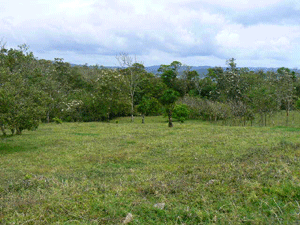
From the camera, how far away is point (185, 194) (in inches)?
207

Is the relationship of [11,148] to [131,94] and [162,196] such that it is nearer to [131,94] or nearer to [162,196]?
[162,196]

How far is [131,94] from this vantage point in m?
36.0

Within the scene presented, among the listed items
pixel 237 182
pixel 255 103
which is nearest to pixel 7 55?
pixel 237 182

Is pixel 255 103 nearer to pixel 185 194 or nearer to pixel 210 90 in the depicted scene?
pixel 210 90

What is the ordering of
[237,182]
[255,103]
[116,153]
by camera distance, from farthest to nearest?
[255,103] → [116,153] → [237,182]

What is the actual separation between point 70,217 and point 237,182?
342 cm

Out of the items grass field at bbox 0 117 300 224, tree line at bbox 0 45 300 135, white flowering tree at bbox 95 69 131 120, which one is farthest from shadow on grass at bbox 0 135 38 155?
white flowering tree at bbox 95 69 131 120

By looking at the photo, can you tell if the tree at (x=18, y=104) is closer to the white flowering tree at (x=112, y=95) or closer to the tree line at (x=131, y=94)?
the tree line at (x=131, y=94)

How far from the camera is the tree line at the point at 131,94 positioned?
1311 cm

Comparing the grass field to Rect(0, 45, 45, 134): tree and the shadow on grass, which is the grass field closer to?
Rect(0, 45, 45, 134): tree

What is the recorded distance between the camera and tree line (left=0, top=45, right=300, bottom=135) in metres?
13.1

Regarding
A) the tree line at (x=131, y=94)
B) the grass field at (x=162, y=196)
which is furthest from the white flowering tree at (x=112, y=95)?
the grass field at (x=162, y=196)

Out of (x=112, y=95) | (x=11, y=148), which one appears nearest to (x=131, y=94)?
(x=112, y=95)

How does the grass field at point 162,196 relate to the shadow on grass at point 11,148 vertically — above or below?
above
